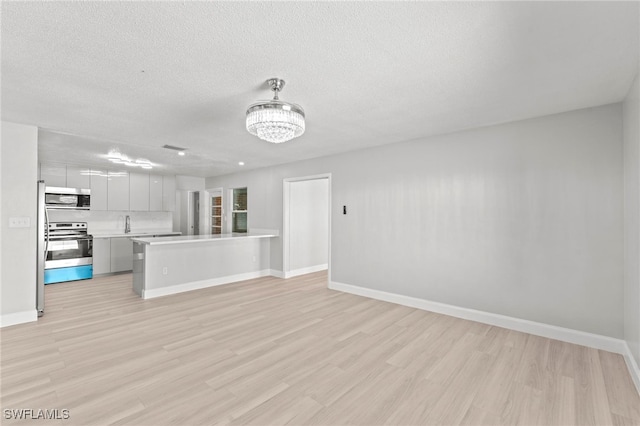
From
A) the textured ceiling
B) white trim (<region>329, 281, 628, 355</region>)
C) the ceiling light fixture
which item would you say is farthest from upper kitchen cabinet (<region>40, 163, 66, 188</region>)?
white trim (<region>329, 281, 628, 355</region>)

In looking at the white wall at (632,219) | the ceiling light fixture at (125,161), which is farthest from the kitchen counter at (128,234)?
the white wall at (632,219)

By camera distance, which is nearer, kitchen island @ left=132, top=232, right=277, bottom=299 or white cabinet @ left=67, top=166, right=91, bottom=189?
kitchen island @ left=132, top=232, right=277, bottom=299

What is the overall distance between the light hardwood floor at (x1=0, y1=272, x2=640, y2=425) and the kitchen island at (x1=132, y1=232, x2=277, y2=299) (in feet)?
2.96

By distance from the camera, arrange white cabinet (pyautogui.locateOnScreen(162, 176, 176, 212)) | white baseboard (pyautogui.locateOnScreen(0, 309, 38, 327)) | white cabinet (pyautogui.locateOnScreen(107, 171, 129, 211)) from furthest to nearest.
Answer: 1. white cabinet (pyautogui.locateOnScreen(162, 176, 176, 212))
2. white cabinet (pyautogui.locateOnScreen(107, 171, 129, 211))
3. white baseboard (pyautogui.locateOnScreen(0, 309, 38, 327))

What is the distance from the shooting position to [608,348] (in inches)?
111

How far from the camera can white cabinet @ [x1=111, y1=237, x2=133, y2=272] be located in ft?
20.9

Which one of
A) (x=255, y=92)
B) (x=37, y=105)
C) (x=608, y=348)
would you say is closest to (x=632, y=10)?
(x=255, y=92)

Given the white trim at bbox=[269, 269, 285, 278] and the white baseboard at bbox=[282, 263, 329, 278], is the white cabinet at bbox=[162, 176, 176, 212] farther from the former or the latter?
the white baseboard at bbox=[282, 263, 329, 278]

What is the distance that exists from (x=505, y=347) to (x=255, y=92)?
3386 millimetres

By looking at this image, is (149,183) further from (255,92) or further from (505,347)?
(505,347)

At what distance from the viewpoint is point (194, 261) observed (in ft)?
16.9

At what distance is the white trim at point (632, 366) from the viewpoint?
2.23 metres

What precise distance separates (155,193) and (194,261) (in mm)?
3207

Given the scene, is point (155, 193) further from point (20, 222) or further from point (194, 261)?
point (20, 222)
